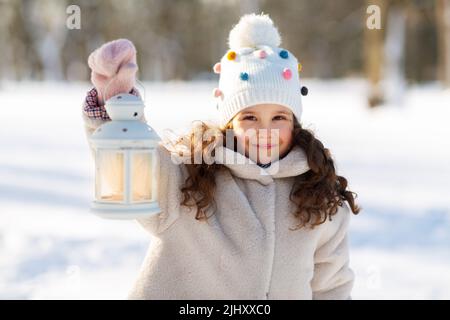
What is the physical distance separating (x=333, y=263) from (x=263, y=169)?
1.62 ft

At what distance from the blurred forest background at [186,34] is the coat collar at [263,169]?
26.6 meters

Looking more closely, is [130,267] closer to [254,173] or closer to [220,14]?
[254,173]

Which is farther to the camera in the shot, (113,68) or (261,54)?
(261,54)

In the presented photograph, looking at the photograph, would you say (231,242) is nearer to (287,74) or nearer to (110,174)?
(110,174)

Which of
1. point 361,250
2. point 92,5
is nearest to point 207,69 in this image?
point 92,5

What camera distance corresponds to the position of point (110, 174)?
7.15 ft

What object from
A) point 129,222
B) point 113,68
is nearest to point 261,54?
point 113,68

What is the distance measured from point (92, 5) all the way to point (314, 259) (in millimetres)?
29630

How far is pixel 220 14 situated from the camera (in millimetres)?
44156

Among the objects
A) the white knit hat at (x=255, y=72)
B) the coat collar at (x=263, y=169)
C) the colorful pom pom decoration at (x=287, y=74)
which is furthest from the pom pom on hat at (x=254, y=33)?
the coat collar at (x=263, y=169)

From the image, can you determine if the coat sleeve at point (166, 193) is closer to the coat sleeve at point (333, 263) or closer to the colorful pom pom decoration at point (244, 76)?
the colorful pom pom decoration at point (244, 76)

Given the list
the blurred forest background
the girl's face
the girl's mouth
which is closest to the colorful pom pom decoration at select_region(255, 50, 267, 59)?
the girl's face

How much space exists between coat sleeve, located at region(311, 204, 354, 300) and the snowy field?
405 millimetres

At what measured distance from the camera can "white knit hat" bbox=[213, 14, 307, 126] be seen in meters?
2.44
